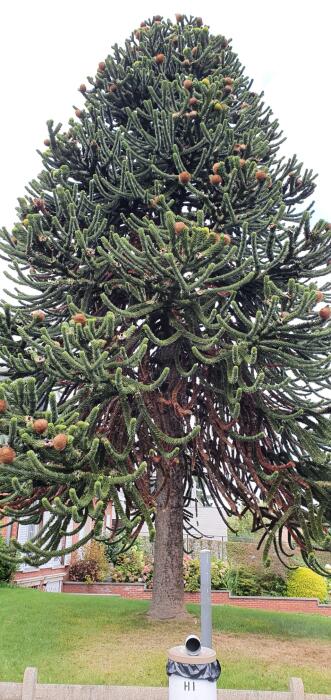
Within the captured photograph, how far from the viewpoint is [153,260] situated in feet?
17.4

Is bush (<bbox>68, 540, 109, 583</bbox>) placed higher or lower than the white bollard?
lower

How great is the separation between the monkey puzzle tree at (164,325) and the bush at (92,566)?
9587 mm

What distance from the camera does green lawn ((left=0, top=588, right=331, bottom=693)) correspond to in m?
4.97

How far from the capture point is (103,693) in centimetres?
324

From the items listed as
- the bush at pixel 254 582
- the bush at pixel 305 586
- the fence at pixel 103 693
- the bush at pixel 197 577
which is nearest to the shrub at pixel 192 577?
the bush at pixel 197 577

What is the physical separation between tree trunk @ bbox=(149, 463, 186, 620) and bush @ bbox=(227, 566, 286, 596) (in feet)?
27.7

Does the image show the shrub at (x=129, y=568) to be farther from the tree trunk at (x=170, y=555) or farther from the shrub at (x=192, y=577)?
the tree trunk at (x=170, y=555)

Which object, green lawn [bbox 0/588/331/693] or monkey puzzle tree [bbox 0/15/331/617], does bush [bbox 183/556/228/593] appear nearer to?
green lawn [bbox 0/588/331/693]

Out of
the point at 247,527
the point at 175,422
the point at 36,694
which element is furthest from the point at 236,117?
the point at 247,527

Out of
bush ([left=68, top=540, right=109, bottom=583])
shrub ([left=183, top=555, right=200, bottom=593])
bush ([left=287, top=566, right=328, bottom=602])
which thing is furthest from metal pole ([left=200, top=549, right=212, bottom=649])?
bush ([left=68, top=540, right=109, bottom=583])

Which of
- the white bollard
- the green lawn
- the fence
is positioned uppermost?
the white bollard

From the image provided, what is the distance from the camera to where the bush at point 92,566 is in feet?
55.3

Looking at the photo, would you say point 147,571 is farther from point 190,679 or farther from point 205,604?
point 190,679

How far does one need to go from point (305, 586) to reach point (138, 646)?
10.7 metres
